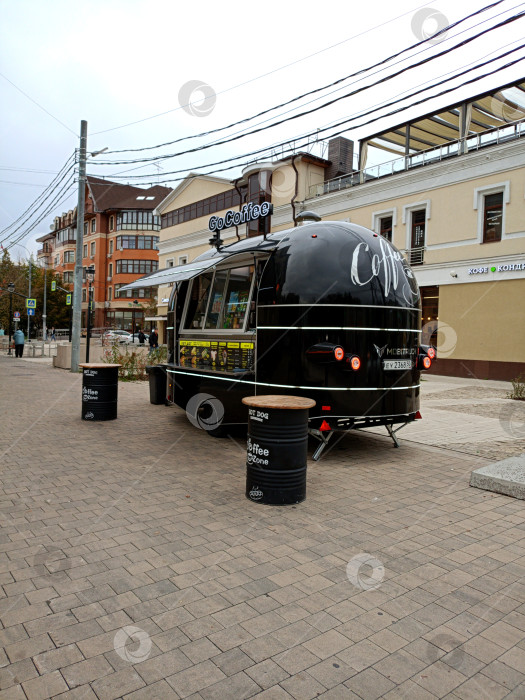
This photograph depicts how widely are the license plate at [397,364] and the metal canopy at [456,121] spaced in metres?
17.0

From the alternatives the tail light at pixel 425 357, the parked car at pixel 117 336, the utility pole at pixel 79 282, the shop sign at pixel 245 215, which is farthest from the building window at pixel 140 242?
the tail light at pixel 425 357

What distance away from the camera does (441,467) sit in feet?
22.3

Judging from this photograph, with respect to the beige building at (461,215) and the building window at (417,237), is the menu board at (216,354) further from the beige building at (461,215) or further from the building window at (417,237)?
the building window at (417,237)

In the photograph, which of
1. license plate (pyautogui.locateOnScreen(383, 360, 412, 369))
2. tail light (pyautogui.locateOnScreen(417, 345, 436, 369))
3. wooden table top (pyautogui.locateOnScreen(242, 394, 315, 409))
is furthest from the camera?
→ tail light (pyautogui.locateOnScreen(417, 345, 436, 369))

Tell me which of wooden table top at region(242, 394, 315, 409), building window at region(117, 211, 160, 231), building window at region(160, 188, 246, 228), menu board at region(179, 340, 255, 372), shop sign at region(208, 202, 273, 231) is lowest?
wooden table top at region(242, 394, 315, 409)

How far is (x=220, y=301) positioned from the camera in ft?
27.8

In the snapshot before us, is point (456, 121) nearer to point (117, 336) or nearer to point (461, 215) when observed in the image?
point (461, 215)

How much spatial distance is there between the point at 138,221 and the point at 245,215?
2406 inches

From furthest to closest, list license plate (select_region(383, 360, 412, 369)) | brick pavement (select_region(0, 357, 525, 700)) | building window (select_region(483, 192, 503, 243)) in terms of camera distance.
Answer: building window (select_region(483, 192, 503, 243)) → license plate (select_region(383, 360, 412, 369)) → brick pavement (select_region(0, 357, 525, 700))

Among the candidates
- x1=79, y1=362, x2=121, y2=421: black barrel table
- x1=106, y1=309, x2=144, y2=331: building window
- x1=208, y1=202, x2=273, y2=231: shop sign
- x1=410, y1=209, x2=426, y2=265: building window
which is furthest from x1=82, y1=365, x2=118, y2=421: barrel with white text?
x1=106, y1=309, x2=144, y2=331: building window

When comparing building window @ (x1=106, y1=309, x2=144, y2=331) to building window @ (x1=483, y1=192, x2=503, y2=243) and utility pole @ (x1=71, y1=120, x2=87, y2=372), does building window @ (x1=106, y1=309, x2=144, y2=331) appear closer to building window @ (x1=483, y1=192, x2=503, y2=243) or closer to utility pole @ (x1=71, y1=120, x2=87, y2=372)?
utility pole @ (x1=71, y1=120, x2=87, y2=372)

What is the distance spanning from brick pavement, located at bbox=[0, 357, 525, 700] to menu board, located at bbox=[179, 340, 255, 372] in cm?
161

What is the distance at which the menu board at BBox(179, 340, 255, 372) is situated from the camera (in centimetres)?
761

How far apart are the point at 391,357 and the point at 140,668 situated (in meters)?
5.15
